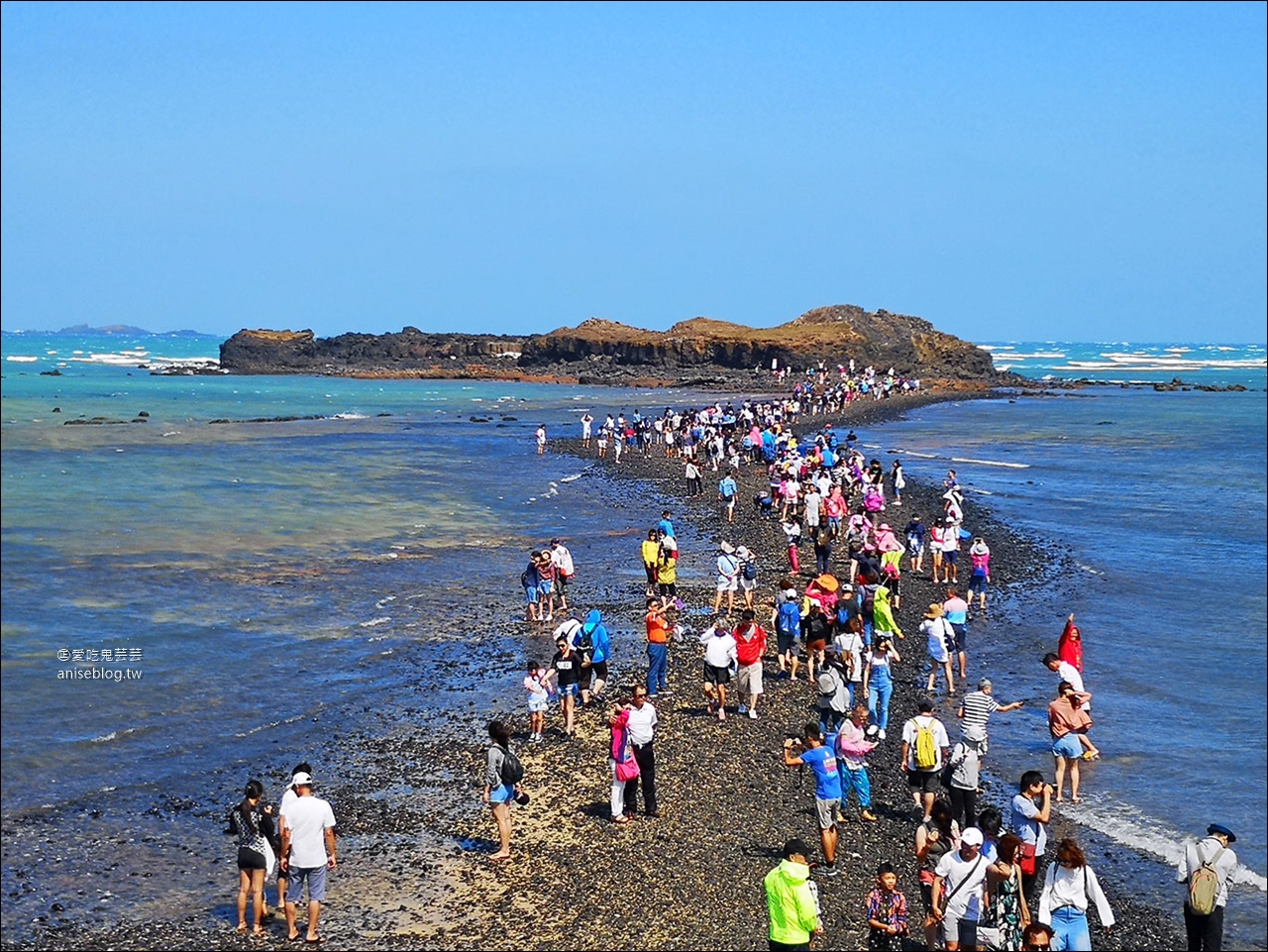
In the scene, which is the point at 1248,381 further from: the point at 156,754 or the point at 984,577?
the point at 156,754

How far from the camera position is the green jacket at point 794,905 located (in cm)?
833

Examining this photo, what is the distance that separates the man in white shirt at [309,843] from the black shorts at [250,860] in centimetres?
20

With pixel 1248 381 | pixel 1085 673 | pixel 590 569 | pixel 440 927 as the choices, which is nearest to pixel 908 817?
pixel 440 927

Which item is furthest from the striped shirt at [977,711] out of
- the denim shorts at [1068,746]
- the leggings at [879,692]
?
the leggings at [879,692]

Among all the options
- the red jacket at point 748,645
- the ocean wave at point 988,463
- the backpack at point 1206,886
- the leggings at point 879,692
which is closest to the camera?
the backpack at point 1206,886

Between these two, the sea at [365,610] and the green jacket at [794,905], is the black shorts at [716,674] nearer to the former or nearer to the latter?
the sea at [365,610]

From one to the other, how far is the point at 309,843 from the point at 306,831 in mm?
104

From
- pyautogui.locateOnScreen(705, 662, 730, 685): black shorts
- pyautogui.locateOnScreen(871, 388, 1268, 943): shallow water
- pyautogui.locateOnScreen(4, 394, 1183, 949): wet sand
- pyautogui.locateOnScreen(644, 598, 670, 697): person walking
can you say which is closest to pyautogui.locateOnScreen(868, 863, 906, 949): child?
pyautogui.locateOnScreen(4, 394, 1183, 949): wet sand

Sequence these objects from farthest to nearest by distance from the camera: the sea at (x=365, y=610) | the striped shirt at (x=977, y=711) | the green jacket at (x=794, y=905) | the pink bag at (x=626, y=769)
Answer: the sea at (x=365, y=610) < the pink bag at (x=626, y=769) < the striped shirt at (x=977, y=711) < the green jacket at (x=794, y=905)

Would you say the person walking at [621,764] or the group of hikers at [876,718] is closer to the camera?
the group of hikers at [876,718]

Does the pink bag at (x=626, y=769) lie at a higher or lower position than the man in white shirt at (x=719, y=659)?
lower

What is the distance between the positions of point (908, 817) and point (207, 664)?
1128cm

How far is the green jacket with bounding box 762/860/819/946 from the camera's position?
27.3ft

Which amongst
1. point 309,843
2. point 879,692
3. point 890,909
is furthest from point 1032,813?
point 309,843
